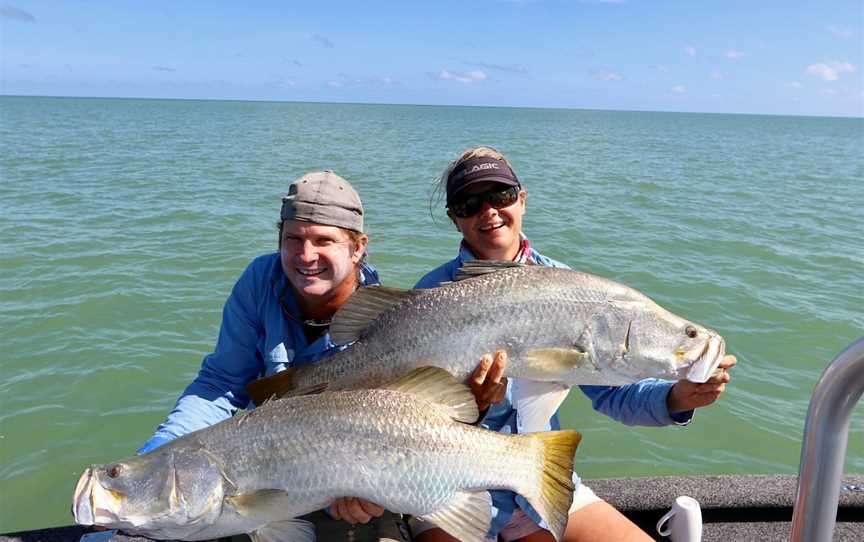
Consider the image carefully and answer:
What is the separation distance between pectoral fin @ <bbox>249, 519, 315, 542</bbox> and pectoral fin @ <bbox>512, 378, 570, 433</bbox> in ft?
3.23

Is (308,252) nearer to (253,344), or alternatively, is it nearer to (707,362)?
(253,344)

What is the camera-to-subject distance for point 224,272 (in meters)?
12.1

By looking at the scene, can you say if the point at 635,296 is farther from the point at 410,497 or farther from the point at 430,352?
the point at 410,497

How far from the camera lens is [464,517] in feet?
7.88

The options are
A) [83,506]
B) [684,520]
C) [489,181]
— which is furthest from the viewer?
[684,520]

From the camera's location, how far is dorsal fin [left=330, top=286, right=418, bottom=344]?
2.81m

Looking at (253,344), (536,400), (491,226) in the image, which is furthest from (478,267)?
(253,344)

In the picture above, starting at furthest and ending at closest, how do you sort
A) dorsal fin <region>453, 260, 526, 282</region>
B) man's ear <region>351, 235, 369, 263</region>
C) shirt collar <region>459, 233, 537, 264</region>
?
shirt collar <region>459, 233, 537, 264</region>, man's ear <region>351, 235, 369, 263</region>, dorsal fin <region>453, 260, 526, 282</region>

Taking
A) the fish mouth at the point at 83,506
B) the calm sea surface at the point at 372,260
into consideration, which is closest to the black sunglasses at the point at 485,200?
the fish mouth at the point at 83,506

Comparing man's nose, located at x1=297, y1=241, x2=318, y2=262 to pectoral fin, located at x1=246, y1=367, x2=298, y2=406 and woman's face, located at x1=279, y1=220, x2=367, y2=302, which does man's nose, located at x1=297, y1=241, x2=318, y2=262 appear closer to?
woman's face, located at x1=279, y1=220, x2=367, y2=302

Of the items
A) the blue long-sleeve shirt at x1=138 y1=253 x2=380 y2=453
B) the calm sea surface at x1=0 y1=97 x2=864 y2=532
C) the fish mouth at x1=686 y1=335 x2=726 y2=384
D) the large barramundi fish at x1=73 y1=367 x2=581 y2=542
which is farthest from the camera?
the calm sea surface at x1=0 y1=97 x2=864 y2=532

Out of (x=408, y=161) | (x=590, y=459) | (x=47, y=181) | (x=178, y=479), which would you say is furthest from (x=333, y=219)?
(x=408, y=161)

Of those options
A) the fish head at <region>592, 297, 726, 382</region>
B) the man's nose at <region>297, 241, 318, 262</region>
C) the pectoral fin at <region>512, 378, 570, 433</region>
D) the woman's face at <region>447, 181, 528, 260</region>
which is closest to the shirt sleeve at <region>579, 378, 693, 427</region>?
the fish head at <region>592, 297, 726, 382</region>

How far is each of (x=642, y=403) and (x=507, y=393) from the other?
0.62 metres
